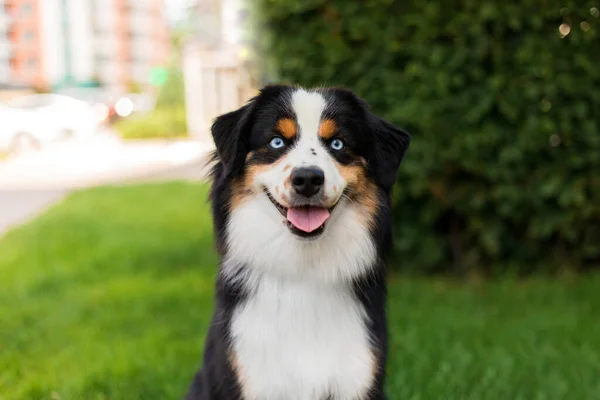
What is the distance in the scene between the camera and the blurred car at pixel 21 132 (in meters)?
22.1

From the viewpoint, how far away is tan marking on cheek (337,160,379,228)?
244 cm

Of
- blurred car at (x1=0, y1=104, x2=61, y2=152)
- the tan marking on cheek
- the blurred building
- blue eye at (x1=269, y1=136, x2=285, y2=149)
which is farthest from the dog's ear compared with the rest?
the blurred building

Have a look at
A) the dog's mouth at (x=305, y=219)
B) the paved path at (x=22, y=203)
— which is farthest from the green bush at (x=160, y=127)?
the dog's mouth at (x=305, y=219)

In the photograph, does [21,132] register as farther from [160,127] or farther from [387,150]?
[387,150]

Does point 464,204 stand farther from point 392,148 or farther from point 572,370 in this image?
point 392,148

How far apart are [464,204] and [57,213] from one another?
6.09 meters

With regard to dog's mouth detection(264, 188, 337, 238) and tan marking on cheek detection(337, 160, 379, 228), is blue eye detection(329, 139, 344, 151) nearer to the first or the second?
tan marking on cheek detection(337, 160, 379, 228)

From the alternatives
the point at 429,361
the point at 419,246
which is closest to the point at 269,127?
the point at 429,361

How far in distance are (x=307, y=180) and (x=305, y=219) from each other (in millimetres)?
192

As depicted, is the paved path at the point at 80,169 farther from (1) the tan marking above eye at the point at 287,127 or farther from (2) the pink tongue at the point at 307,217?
(2) the pink tongue at the point at 307,217

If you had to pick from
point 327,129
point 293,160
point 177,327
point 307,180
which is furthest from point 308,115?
point 177,327

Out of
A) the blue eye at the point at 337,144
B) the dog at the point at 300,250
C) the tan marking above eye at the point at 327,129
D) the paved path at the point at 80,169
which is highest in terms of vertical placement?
the tan marking above eye at the point at 327,129

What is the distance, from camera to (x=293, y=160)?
2.34 metres

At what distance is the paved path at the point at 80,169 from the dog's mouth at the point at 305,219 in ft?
23.5
